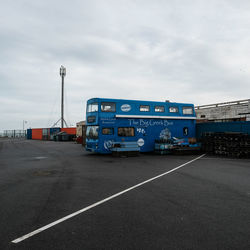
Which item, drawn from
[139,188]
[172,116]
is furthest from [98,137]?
[139,188]

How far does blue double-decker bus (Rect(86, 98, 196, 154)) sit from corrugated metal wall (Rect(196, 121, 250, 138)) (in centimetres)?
81

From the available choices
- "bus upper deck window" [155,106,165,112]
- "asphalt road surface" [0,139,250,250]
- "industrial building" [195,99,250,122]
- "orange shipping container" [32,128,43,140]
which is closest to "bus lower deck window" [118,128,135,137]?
Answer: "bus upper deck window" [155,106,165,112]

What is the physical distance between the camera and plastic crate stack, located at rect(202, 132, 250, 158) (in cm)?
1663

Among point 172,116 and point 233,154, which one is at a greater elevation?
point 172,116

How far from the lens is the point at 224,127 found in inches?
770

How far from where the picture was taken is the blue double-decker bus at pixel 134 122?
16891mm

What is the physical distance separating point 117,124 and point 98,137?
5.95ft

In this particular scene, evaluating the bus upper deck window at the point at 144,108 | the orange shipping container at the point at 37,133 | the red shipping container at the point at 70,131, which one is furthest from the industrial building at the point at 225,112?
the orange shipping container at the point at 37,133

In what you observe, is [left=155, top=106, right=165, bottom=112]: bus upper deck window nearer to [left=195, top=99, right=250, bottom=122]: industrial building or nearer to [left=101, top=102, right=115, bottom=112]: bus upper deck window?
[left=101, top=102, right=115, bottom=112]: bus upper deck window

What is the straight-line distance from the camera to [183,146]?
18734 millimetres

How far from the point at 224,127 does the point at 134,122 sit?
25.8 feet

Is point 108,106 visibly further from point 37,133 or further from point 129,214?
point 37,133

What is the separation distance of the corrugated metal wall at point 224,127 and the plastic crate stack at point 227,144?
0.95 m

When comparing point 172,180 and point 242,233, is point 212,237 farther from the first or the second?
point 172,180
